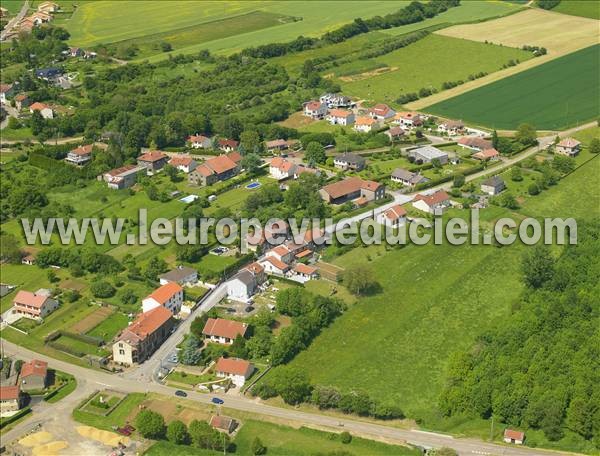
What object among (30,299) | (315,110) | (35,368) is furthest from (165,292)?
(315,110)

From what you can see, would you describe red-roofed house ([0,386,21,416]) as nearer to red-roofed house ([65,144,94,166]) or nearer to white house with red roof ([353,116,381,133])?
red-roofed house ([65,144,94,166])

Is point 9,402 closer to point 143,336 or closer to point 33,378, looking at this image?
point 33,378

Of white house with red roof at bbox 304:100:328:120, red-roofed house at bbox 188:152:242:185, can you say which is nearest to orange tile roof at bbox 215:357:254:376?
red-roofed house at bbox 188:152:242:185

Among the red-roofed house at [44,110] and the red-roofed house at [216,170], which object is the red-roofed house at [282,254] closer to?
the red-roofed house at [216,170]

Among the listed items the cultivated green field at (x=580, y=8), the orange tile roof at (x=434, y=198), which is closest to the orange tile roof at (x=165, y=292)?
the orange tile roof at (x=434, y=198)

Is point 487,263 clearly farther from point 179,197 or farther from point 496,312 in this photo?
point 179,197
